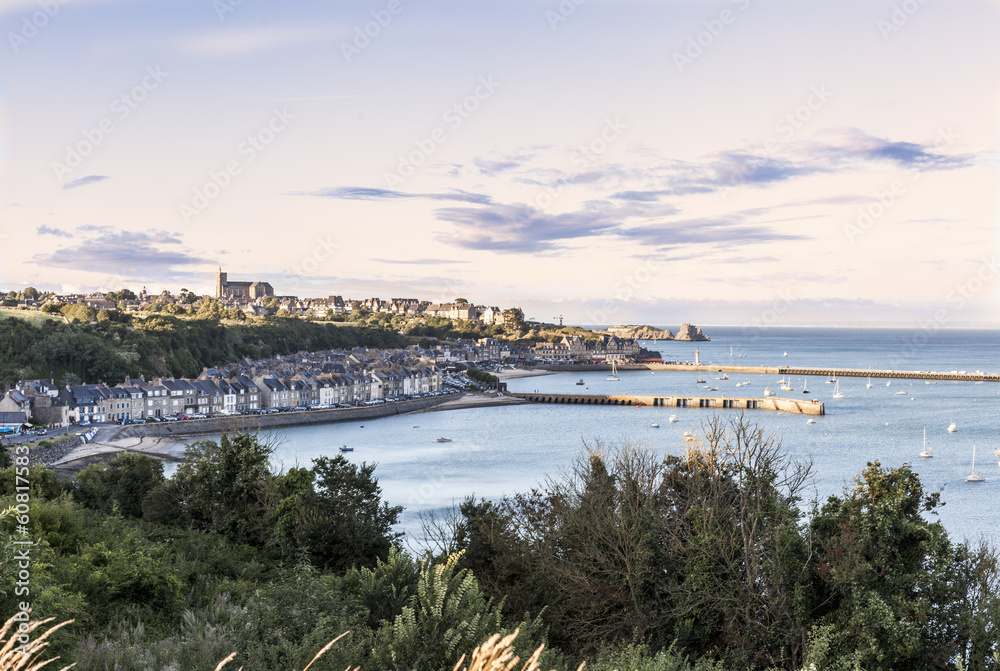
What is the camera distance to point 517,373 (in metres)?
83.2

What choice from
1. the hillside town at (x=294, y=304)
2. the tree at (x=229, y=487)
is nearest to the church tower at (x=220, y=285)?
the hillside town at (x=294, y=304)

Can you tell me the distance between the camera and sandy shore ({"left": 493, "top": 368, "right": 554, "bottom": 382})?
78.4m

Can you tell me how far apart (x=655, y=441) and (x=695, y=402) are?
1854 centimetres

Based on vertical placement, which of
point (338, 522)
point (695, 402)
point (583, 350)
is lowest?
point (695, 402)

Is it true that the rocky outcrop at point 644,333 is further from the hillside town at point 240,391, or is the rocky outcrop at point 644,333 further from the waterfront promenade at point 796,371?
the hillside town at point 240,391

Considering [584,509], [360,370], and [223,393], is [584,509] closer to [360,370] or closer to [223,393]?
[223,393]

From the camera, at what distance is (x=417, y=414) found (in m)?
50.2

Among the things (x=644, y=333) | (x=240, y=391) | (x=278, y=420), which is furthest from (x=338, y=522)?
(x=644, y=333)

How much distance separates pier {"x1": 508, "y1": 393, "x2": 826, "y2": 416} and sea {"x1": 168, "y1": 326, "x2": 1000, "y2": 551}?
148 cm

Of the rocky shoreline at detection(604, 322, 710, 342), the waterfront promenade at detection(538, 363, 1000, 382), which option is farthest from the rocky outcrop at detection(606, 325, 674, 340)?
the waterfront promenade at detection(538, 363, 1000, 382)

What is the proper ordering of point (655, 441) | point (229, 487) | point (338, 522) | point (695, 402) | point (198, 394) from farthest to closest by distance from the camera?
point (695, 402)
point (198, 394)
point (655, 441)
point (229, 487)
point (338, 522)

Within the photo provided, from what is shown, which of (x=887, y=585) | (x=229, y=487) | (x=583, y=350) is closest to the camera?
(x=887, y=585)

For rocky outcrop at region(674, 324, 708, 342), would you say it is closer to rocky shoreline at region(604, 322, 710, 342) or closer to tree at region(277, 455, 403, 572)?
rocky shoreline at region(604, 322, 710, 342)

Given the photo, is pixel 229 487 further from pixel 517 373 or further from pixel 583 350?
pixel 583 350
